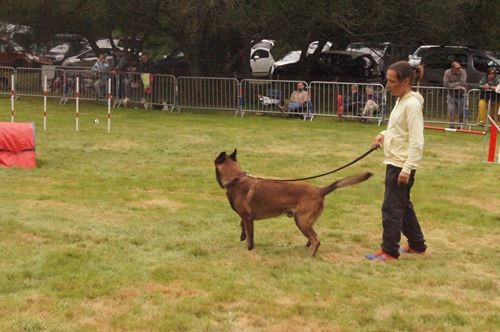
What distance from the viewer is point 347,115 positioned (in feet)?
63.7

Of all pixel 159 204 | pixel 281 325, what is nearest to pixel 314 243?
pixel 281 325

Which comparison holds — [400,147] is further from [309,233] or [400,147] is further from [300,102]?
[300,102]

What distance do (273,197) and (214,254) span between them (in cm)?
76

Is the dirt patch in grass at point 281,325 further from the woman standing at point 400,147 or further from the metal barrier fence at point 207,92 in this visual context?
the metal barrier fence at point 207,92

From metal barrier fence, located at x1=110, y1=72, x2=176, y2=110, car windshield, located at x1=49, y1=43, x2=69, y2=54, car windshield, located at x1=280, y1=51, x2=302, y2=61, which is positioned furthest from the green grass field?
car windshield, located at x1=49, y1=43, x2=69, y2=54

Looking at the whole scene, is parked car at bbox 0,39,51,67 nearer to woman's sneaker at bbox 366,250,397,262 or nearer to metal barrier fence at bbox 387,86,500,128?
metal barrier fence at bbox 387,86,500,128

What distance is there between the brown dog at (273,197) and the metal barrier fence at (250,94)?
11.5 meters

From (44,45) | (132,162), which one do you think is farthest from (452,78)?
(44,45)

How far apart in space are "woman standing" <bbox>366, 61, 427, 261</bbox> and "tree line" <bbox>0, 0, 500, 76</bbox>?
14.0m

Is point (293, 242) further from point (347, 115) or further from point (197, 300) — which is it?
point (347, 115)

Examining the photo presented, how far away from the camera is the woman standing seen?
6137 millimetres

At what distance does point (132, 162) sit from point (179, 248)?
5428 millimetres

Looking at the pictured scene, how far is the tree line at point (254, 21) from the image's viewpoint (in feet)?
67.3

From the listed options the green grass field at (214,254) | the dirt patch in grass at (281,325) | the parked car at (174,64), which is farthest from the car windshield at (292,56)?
the dirt patch in grass at (281,325)
